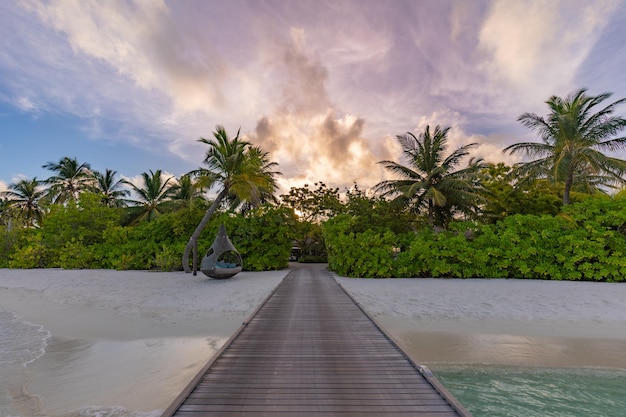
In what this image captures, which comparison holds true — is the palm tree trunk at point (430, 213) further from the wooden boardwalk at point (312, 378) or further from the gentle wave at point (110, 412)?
the gentle wave at point (110, 412)

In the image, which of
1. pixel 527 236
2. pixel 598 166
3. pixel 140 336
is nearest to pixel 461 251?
pixel 527 236

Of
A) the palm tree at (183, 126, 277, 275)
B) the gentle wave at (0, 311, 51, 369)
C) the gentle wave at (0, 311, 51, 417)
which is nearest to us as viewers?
the gentle wave at (0, 311, 51, 417)

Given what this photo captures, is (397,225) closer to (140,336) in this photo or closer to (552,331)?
(552,331)

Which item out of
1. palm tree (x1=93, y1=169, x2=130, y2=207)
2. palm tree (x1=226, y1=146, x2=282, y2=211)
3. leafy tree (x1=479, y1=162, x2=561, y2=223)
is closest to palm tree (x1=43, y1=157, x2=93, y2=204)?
palm tree (x1=93, y1=169, x2=130, y2=207)

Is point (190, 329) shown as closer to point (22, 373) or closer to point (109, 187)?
point (22, 373)

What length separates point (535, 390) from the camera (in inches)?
184

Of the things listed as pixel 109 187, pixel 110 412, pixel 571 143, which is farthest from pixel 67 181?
pixel 571 143

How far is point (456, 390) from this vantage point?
181 inches

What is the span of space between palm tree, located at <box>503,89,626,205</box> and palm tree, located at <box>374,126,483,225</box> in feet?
8.70

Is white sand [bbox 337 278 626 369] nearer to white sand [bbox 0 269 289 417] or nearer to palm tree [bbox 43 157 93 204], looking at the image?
white sand [bbox 0 269 289 417]

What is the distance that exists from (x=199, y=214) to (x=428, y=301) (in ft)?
44.6

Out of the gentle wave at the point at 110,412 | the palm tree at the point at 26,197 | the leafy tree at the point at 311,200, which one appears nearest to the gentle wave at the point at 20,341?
the gentle wave at the point at 110,412

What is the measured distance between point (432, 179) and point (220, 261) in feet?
43.1

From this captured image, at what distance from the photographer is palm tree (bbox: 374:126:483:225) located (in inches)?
701
